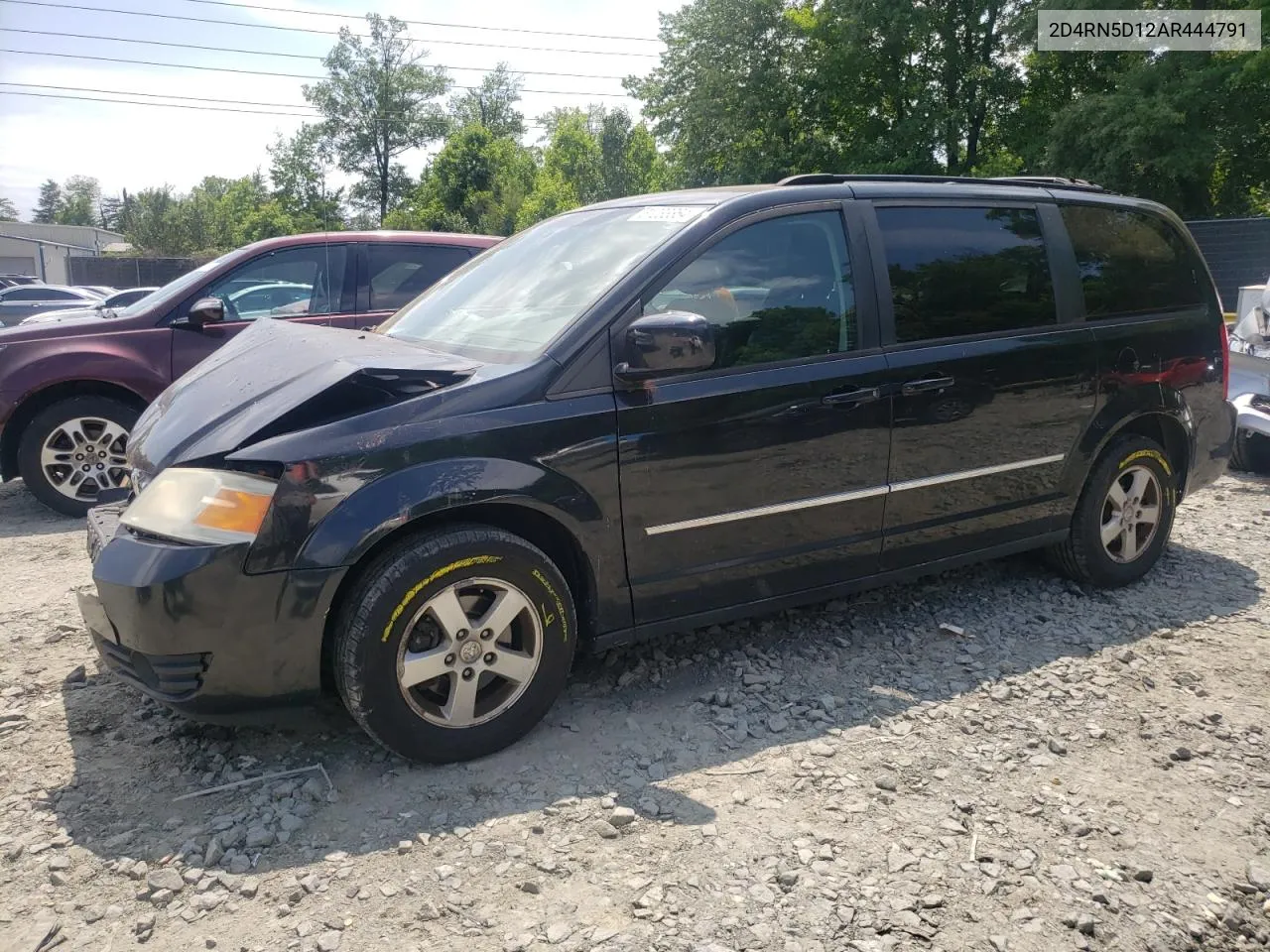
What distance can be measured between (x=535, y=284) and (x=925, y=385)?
5.15ft

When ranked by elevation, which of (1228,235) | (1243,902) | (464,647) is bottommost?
(1243,902)

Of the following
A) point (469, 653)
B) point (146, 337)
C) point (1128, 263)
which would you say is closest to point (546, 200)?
point (146, 337)

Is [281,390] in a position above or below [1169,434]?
above

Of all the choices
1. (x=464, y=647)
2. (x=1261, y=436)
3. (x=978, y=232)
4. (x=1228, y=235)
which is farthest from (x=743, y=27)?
(x=464, y=647)

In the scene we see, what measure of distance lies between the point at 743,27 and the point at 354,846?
3336 cm

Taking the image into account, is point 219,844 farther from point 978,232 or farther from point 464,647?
point 978,232

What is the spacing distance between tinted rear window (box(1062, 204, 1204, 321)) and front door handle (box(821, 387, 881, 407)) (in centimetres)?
139

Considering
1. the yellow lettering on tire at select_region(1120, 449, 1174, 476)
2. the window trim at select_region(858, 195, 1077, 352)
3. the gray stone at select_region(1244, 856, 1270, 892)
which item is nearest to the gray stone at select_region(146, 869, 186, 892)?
the gray stone at select_region(1244, 856, 1270, 892)

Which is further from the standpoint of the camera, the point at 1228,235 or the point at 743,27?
the point at 743,27

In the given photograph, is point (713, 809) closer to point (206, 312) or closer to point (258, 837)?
point (258, 837)

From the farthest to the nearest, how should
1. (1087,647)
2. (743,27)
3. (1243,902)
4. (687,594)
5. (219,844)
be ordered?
(743,27) < (1087,647) < (687,594) < (219,844) < (1243,902)

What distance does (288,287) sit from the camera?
6.57 m

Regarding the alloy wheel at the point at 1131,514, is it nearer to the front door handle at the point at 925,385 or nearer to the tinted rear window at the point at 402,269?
the front door handle at the point at 925,385

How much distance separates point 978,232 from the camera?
4.02 m
